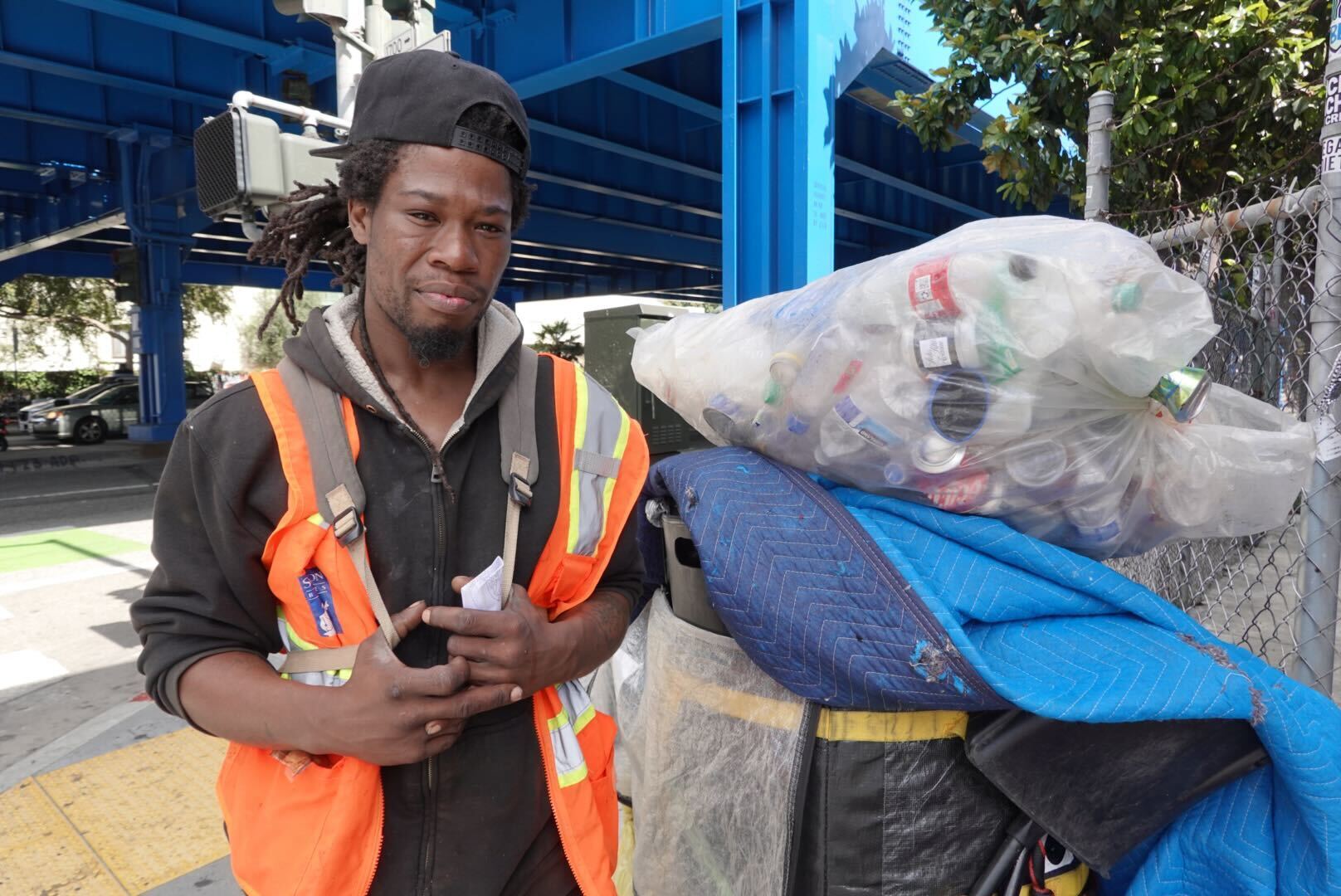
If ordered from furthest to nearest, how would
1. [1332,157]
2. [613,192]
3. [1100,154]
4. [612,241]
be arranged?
[612,241], [613,192], [1100,154], [1332,157]

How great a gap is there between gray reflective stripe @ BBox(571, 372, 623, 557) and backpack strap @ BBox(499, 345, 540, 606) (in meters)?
0.08

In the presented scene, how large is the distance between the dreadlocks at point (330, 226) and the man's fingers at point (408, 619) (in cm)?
60

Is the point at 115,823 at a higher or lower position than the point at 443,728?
lower

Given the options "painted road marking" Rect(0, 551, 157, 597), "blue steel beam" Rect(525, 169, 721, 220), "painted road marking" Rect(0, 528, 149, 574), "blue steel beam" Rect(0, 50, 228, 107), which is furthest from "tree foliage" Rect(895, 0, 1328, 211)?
"blue steel beam" Rect(0, 50, 228, 107)

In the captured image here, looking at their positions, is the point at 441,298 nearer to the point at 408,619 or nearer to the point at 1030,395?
the point at 408,619

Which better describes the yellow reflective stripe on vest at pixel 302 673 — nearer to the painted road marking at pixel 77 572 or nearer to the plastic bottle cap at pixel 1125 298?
the plastic bottle cap at pixel 1125 298

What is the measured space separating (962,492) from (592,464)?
0.65 metres

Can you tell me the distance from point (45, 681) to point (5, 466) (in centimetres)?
1239

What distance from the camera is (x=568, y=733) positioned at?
52.6 inches

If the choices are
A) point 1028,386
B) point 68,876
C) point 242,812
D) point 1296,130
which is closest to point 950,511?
point 1028,386

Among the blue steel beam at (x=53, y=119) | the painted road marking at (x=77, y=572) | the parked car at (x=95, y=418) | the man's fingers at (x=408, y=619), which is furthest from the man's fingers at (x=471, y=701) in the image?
the parked car at (x=95, y=418)

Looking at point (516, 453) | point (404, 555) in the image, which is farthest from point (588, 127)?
point (404, 555)

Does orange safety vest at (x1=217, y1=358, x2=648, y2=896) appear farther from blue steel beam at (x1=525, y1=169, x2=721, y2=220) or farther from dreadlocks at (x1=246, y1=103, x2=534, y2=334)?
blue steel beam at (x1=525, y1=169, x2=721, y2=220)

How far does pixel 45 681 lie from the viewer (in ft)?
13.8
